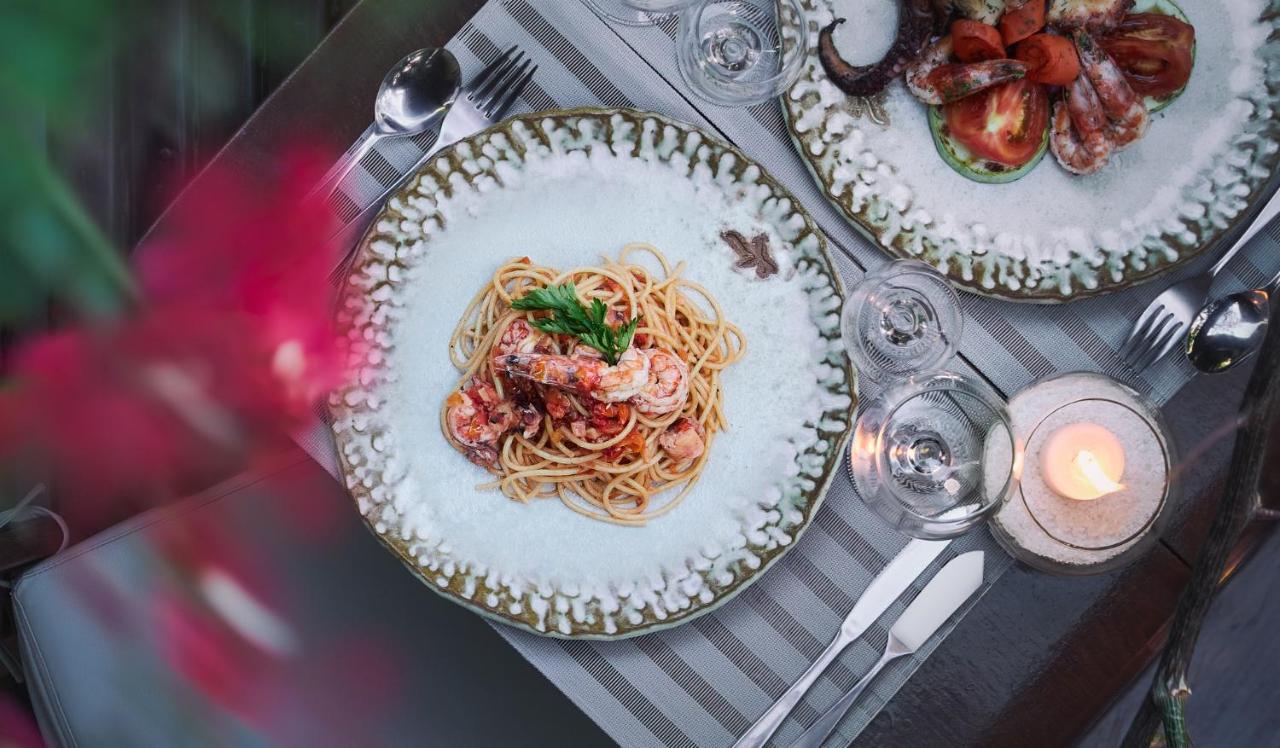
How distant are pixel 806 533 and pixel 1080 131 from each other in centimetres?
68

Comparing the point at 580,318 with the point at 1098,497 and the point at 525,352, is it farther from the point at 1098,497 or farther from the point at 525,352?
the point at 1098,497

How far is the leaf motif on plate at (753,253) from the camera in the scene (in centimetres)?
142

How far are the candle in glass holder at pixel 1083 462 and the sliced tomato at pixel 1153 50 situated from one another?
0.49 metres

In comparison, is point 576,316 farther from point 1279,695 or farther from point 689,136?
point 1279,695

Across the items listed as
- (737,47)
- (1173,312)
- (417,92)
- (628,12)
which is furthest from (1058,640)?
(417,92)

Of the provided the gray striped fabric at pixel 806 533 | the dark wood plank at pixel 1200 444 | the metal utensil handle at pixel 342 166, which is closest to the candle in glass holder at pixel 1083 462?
the gray striped fabric at pixel 806 533

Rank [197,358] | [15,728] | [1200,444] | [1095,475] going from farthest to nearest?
[15,728], [197,358], [1200,444], [1095,475]

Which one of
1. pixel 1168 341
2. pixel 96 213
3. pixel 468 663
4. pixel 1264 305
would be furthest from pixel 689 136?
pixel 96 213

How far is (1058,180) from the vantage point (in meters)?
1.44

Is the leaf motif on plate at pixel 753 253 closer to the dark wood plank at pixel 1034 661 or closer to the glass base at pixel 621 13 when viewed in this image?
the glass base at pixel 621 13

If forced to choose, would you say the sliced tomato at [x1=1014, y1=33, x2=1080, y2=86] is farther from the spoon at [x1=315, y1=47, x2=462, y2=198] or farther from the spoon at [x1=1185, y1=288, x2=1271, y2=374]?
the spoon at [x1=315, y1=47, x2=462, y2=198]

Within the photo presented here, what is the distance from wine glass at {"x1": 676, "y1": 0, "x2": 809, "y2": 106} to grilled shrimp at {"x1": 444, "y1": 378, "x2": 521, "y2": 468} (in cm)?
53

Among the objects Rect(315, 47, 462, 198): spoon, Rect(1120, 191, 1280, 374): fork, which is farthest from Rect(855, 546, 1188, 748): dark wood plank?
Rect(315, 47, 462, 198): spoon

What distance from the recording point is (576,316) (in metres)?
1.38
